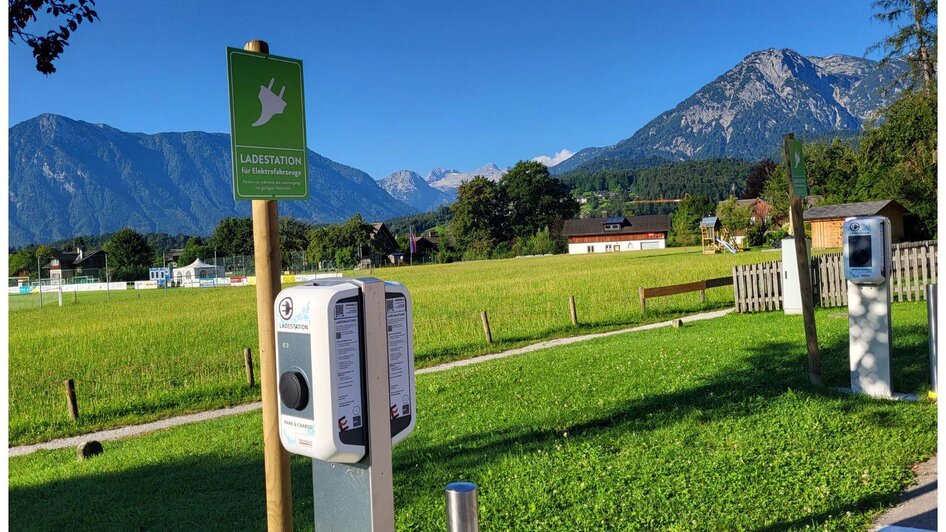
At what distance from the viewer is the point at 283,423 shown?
311 centimetres

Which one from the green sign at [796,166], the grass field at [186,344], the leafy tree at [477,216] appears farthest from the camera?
the leafy tree at [477,216]

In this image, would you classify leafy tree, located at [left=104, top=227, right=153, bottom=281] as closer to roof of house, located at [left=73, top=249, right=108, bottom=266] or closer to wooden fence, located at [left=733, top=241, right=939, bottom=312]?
roof of house, located at [left=73, top=249, right=108, bottom=266]

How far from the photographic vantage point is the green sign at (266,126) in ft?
11.7

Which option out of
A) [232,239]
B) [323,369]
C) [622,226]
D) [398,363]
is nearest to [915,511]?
[398,363]

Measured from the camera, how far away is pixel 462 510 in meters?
2.72

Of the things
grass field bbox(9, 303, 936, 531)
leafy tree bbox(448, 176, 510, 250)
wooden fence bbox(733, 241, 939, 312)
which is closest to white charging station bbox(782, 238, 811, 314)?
wooden fence bbox(733, 241, 939, 312)

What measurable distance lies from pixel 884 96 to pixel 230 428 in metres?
37.4

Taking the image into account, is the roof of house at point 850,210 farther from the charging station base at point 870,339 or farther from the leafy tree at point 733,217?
the charging station base at point 870,339

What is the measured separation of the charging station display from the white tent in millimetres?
80669

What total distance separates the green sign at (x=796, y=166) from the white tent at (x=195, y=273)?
77.1 metres

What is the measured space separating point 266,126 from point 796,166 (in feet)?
22.7

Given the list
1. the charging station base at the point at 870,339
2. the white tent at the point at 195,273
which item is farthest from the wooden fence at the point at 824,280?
the white tent at the point at 195,273

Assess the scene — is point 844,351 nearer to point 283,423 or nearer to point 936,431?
point 936,431

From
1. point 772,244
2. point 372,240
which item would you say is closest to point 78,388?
point 772,244
